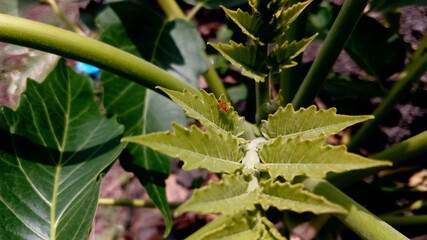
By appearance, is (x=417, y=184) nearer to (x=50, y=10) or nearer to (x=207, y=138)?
(x=207, y=138)

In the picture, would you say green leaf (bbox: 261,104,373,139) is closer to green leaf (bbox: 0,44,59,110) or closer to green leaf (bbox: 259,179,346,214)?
green leaf (bbox: 259,179,346,214)

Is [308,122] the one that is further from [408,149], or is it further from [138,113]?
[138,113]

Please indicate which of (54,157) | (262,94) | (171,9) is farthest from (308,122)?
(171,9)

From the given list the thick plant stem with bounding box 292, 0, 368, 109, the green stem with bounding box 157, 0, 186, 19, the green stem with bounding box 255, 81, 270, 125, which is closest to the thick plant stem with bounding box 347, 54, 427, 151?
the thick plant stem with bounding box 292, 0, 368, 109

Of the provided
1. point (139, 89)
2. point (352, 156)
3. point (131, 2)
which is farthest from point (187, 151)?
point (131, 2)

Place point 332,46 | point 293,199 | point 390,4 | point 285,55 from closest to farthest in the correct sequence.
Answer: point 293,199
point 285,55
point 332,46
point 390,4

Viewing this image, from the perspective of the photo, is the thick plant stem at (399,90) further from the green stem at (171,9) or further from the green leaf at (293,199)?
the green leaf at (293,199)

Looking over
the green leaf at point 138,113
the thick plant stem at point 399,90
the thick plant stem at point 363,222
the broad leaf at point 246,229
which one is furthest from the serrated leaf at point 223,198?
the thick plant stem at point 399,90
